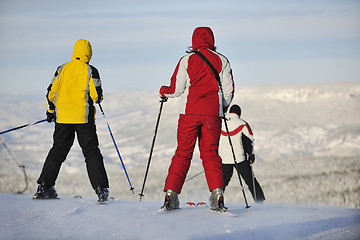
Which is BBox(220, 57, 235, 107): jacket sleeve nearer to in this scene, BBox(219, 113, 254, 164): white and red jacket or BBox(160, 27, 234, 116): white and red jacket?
BBox(160, 27, 234, 116): white and red jacket

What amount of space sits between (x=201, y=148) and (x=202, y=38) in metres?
1.43

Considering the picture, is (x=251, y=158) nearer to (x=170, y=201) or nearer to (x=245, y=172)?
(x=245, y=172)

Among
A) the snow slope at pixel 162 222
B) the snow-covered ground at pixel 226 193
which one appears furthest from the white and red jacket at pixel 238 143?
the snow slope at pixel 162 222

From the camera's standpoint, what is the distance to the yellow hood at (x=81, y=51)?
6.80m

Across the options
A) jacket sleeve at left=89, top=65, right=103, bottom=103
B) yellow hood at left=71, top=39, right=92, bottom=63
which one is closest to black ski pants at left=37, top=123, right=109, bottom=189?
jacket sleeve at left=89, top=65, right=103, bottom=103

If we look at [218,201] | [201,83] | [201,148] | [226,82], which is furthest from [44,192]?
[226,82]

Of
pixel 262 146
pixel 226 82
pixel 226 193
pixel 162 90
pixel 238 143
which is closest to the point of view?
pixel 226 82

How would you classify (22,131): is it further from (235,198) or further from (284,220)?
(284,220)

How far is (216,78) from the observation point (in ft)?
19.7

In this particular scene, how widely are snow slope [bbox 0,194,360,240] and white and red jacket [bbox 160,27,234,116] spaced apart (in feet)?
4.38

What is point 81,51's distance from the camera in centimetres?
680

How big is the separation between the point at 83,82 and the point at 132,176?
47.2 ft

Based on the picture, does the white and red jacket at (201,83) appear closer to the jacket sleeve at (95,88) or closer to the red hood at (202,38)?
the red hood at (202,38)

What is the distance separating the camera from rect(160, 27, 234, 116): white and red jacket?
5.98 meters
